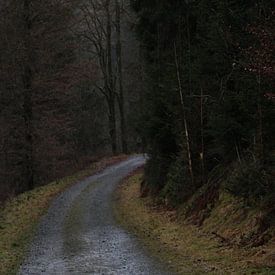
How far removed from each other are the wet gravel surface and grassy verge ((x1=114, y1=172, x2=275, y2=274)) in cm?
44

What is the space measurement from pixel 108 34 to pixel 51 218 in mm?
29455

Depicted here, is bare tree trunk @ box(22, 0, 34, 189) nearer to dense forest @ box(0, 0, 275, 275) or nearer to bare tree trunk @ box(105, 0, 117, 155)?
dense forest @ box(0, 0, 275, 275)

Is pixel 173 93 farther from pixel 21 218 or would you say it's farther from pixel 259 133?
pixel 21 218

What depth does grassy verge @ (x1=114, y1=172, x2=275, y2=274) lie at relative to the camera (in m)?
11.5

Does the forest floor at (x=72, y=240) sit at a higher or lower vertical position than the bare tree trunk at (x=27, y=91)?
lower

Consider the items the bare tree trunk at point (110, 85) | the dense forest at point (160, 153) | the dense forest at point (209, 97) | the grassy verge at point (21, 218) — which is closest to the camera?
the dense forest at point (160, 153)

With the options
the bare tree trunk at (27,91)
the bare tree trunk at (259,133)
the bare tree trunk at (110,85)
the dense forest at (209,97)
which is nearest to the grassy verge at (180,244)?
the dense forest at (209,97)

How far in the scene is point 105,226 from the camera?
61.4 feet

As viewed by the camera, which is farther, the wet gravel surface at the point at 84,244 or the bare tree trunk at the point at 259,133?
the bare tree trunk at the point at 259,133

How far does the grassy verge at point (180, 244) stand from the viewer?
1155 cm

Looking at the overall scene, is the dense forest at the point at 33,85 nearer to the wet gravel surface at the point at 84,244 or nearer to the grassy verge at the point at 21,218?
the grassy verge at the point at 21,218

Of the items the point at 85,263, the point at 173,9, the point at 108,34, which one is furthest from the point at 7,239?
the point at 108,34

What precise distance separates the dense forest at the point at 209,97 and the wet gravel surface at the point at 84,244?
114 inches

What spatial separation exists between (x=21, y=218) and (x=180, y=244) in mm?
9371
